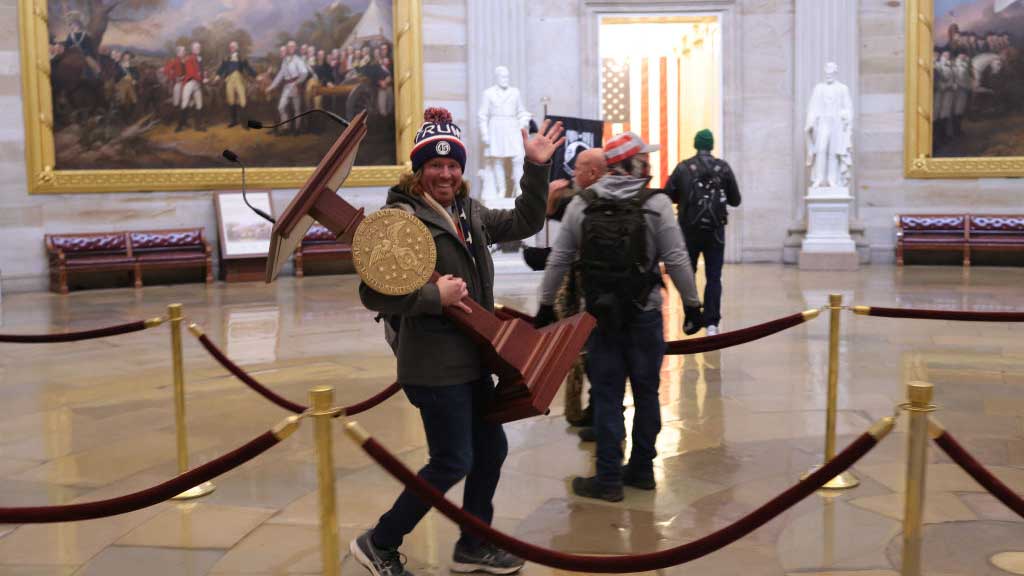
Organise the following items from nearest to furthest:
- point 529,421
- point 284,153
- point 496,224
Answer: point 496,224, point 529,421, point 284,153

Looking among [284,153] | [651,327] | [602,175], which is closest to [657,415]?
[651,327]

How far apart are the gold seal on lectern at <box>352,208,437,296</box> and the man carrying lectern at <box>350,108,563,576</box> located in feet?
0.22

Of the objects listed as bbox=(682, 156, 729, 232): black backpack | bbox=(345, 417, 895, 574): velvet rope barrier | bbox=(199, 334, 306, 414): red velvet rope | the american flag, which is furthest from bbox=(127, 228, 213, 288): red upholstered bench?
bbox=(345, 417, 895, 574): velvet rope barrier

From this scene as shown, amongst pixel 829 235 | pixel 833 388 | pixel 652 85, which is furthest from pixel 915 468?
pixel 652 85

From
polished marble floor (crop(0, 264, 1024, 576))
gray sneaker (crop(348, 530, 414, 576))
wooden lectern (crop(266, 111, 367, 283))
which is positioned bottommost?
polished marble floor (crop(0, 264, 1024, 576))

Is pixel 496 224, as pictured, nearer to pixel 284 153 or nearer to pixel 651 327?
pixel 651 327

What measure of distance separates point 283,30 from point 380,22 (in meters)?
1.58

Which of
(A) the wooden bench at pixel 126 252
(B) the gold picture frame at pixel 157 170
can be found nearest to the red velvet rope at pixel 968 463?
(B) the gold picture frame at pixel 157 170

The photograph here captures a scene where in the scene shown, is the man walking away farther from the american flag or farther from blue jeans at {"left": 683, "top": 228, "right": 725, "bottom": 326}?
the american flag

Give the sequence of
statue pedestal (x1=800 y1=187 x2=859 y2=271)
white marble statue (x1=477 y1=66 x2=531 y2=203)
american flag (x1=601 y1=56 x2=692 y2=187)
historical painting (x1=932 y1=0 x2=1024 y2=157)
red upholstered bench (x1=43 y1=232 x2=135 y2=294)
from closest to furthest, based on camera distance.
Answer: red upholstered bench (x1=43 y1=232 x2=135 y2=294), white marble statue (x1=477 y1=66 x2=531 y2=203), statue pedestal (x1=800 y1=187 x2=859 y2=271), historical painting (x1=932 y1=0 x2=1024 y2=157), american flag (x1=601 y1=56 x2=692 y2=187)

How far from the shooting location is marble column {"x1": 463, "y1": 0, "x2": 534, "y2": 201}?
16.6 meters

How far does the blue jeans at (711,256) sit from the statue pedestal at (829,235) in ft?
23.5

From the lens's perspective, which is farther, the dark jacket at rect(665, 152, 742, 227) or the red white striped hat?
the dark jacket at rect(665, 152, 742, 227)

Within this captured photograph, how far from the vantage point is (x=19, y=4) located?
1506 centimetres
